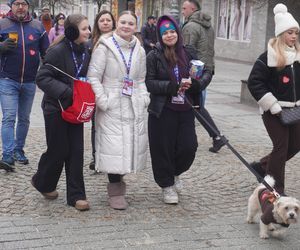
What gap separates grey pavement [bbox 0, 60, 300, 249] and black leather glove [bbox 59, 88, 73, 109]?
996mm

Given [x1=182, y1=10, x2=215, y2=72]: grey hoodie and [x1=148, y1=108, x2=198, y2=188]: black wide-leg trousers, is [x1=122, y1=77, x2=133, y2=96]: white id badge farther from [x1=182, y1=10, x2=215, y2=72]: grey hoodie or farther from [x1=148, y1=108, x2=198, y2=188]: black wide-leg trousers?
[x1=182, y1=10, x2=215, y2=72]: grey hoodie

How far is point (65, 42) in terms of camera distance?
512 cm

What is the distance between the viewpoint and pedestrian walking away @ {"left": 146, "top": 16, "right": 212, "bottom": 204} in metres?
5.33

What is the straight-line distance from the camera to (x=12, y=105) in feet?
21.6

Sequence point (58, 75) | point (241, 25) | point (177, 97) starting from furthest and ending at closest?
1. point (241, 25)
2. point (177, 97)
3. point (58, 75)

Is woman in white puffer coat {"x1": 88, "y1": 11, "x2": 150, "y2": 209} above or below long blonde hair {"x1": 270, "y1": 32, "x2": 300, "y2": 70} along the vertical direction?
below

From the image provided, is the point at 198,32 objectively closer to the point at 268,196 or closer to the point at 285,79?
the point at 285,79

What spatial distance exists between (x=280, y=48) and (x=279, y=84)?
0.33 meters

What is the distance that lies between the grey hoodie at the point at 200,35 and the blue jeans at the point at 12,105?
2886 millimetres

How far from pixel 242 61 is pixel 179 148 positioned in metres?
22.2

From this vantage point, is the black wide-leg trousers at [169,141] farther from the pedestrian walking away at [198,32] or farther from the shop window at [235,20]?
the shop window at [235,20]

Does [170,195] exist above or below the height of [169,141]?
below

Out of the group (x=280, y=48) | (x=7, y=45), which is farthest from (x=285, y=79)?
(x=7, y=45)

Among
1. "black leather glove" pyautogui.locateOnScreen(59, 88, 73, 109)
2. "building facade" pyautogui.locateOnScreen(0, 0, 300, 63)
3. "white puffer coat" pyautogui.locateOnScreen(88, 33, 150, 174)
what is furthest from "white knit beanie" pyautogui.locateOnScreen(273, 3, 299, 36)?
"building facade" pyautogui.locateOnScreen(0, 0, 300, 63)
